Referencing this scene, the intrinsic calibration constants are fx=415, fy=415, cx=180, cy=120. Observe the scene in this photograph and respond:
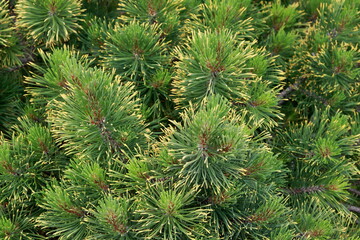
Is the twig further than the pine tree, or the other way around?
the twig

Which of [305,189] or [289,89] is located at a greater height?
[289,89]

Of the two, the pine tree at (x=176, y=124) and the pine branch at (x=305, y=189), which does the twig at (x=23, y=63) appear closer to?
the pine tree at (x=176, y=124)

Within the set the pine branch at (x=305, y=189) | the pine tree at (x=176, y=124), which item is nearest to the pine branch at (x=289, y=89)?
the pine tree at (x=176, y=124)

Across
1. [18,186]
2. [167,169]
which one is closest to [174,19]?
[167,169]

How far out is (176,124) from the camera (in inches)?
28.8

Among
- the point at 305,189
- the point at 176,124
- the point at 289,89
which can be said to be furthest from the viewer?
the point at 289,89

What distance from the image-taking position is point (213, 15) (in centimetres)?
99

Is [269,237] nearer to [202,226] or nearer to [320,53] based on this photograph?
[202,226]

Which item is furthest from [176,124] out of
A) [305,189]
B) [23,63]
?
[23,63]

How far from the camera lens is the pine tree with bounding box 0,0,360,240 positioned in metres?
0.74

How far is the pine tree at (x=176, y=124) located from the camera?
2.43 feet

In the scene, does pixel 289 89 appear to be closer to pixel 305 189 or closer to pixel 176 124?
pixel 305 189

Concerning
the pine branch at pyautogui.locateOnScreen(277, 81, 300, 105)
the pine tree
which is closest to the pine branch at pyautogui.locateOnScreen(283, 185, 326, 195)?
the pine tree

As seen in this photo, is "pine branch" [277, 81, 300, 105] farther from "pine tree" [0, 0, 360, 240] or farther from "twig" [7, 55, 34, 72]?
"twig" [7, 55, 34, 72]
